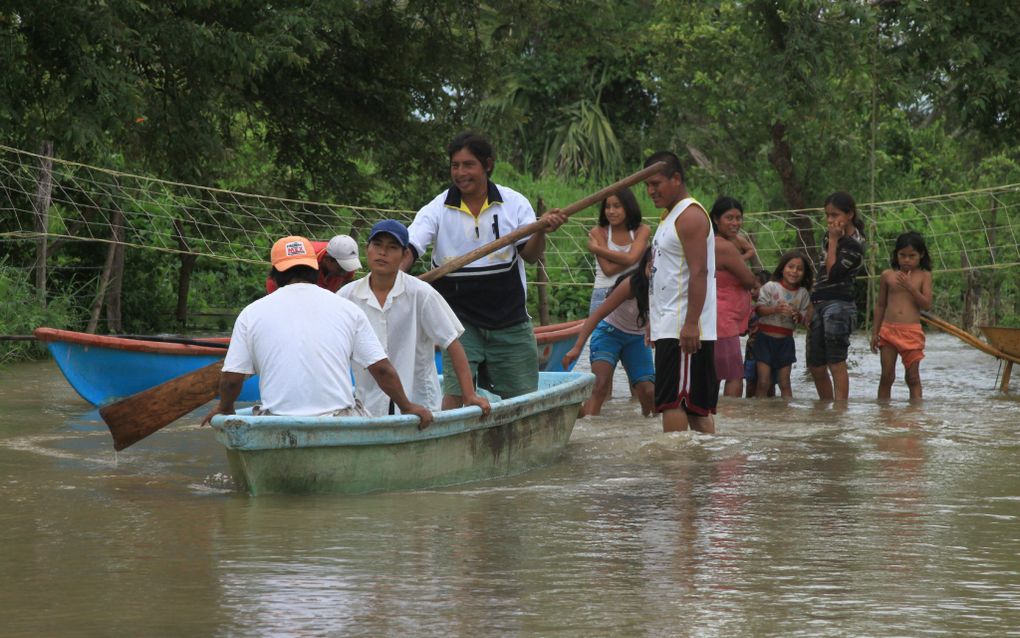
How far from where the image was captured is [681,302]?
7.07 m

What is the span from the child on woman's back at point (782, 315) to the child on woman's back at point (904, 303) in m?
0.55

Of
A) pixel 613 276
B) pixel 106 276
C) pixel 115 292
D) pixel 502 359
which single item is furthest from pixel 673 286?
pixel 115 292

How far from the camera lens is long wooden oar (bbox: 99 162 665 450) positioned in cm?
677

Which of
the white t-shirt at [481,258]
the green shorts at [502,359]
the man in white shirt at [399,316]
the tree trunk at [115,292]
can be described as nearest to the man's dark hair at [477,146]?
the white t-shirt at [481,258]

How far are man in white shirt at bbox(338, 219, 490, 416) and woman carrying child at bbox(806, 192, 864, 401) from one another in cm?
389

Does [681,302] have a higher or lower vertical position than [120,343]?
higher

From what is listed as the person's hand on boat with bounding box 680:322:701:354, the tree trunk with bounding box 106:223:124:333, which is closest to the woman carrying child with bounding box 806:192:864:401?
the person's hand on boat with bounding box 680:322:701:354

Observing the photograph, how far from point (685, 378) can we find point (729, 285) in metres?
2.42

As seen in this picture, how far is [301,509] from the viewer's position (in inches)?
224

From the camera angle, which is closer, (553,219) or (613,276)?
(553,219)

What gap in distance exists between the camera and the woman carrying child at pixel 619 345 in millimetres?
8609

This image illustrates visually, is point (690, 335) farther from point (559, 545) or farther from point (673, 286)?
point (559, 545)

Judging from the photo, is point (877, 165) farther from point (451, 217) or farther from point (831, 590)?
point (831, 590)

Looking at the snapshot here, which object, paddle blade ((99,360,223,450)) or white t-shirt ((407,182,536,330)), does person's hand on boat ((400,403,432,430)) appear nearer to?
white t-shirt ((407,182,536,330))
